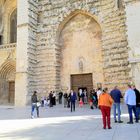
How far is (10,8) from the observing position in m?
27.0

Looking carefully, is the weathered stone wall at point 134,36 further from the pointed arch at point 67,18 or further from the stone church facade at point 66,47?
the pointed arch at point 67,18

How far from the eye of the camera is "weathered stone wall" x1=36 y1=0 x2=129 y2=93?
1865cm

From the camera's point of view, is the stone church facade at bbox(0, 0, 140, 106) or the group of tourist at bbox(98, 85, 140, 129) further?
the stone church facade at bbox(0, 0, 140, 106)

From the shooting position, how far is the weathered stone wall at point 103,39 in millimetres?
18648

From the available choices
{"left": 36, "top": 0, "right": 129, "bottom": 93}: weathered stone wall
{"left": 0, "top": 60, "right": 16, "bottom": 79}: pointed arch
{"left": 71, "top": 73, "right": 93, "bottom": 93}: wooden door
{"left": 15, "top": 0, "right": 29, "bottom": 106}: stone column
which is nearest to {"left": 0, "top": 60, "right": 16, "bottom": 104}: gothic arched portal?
{"left": 0, "top": 60, "right": 16, "bottom": 79}: pointed arch

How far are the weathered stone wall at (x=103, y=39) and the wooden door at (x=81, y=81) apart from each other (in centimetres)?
142

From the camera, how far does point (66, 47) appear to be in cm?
2227

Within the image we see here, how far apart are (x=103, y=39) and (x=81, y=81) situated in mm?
4381

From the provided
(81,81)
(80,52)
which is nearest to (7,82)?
(81,81)

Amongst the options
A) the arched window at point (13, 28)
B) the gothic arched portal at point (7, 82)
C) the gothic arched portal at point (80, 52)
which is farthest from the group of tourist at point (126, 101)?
the arched window at point (13, 28)

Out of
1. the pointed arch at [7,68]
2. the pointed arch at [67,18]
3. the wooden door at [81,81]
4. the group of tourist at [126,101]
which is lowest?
the group of tourist at [126,101]

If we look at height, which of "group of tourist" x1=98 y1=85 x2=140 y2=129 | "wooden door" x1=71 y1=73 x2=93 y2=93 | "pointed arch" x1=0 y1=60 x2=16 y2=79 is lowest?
"group of tourist" x1=98 y1=85 x2=140 y2=129

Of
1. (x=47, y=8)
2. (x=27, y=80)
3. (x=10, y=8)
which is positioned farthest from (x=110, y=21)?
(x=10, y=8)

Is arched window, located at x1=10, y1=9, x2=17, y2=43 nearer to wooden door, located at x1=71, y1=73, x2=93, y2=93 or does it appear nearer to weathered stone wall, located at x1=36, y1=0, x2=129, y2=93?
weathered stone wall, located at x1=36, y1=0, x2=129, y2=93
